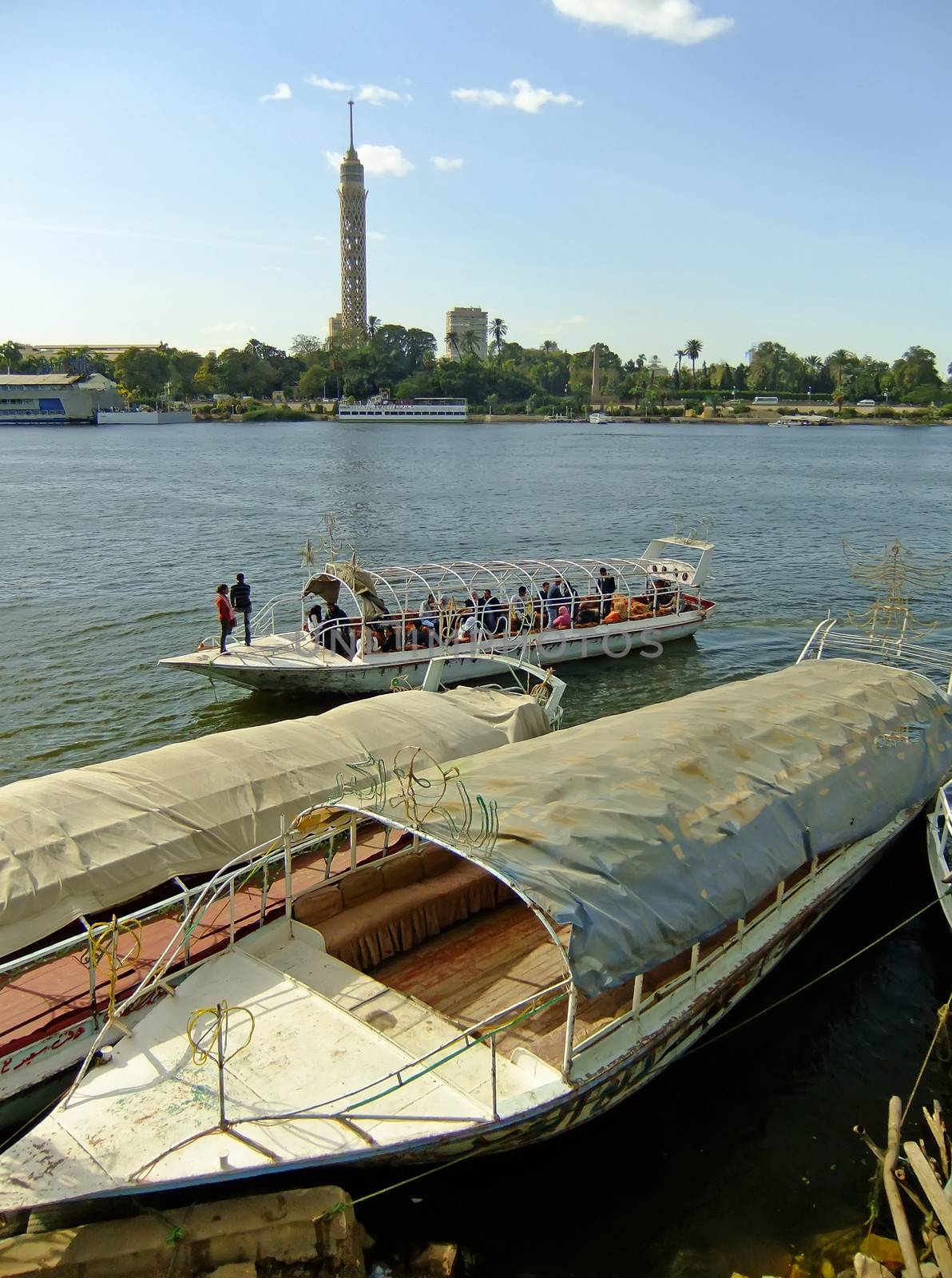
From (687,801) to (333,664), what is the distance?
14029 millimetres

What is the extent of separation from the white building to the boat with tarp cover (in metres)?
178

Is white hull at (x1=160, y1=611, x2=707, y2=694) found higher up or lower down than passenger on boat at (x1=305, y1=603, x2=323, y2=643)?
lower down

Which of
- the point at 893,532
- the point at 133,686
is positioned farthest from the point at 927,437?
the point at 133,686

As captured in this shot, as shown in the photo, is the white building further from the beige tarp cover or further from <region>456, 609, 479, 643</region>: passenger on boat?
the beige tarp cover

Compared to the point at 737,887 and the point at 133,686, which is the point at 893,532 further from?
the point at 737,887

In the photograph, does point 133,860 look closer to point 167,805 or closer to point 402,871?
point 167,805

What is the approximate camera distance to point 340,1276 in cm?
786

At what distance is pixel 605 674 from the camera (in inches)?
1083

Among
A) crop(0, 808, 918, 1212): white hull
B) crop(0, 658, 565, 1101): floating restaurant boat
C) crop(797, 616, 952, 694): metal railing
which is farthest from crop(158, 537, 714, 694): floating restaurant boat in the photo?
crop(0, 808, 918, 1212): white hull

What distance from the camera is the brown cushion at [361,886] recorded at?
Result: 11.4 meters

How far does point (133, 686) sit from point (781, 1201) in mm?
22161

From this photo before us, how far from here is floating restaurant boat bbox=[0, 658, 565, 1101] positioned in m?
9.71

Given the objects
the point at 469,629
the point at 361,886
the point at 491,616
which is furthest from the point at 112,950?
the point at 491,616

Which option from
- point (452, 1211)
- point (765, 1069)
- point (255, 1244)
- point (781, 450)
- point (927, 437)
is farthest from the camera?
point (927, 437)
